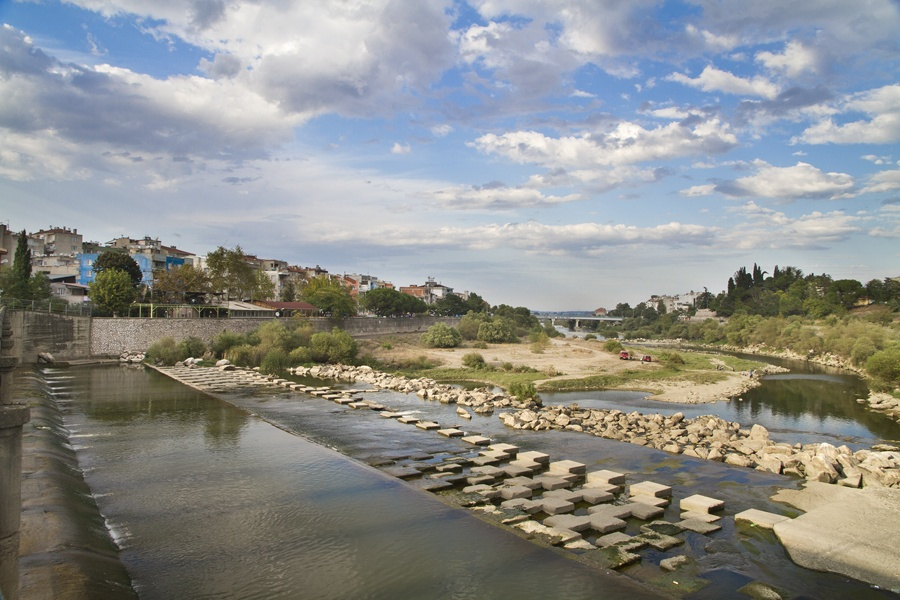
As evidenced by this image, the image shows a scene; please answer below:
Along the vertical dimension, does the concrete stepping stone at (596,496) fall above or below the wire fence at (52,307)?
below

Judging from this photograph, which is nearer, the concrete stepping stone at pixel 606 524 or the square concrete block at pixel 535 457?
the concrete stepping stone at pixel 606 524

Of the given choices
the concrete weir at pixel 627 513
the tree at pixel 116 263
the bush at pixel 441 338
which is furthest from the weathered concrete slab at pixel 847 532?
the tree at pixel 116 263

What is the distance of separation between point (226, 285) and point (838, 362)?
66480 millimetres

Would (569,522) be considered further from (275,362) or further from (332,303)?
(332,303)

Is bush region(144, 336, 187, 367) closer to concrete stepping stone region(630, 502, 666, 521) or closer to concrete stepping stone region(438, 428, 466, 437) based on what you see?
concrete stepping stone region(438, 428, 466, 437)

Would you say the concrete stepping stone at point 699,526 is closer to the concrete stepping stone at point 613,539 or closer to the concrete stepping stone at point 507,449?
the concrete stepping stone at point 613,539

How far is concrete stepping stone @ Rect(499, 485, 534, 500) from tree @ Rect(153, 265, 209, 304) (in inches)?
2178

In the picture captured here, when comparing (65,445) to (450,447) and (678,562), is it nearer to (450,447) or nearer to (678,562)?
(450,447)

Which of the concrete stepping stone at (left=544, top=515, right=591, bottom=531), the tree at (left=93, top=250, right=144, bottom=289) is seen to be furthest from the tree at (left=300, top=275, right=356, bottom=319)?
the concrete stepping stone at (left=544, top=515, right=591, bottom=531)

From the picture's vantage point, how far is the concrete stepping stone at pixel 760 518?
37.7 feet

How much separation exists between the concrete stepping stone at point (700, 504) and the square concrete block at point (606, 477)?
69.2 inches

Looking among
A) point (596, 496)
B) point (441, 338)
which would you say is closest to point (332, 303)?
point (441, 338)

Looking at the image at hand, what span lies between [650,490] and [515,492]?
321 centimetres

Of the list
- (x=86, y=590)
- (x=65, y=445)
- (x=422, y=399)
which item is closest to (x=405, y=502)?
(x=86, y=590)
